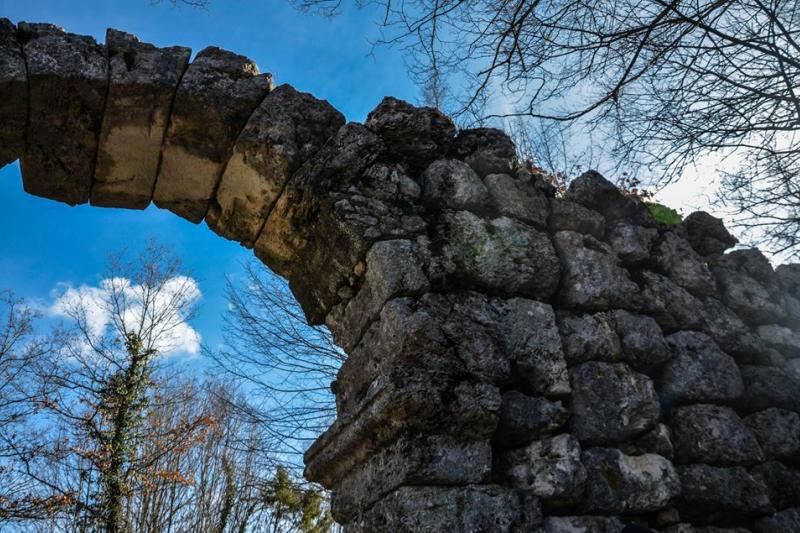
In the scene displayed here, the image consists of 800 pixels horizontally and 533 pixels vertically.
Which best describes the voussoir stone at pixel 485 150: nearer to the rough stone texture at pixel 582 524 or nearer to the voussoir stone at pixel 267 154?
the voussoir stone at pixel 267 154

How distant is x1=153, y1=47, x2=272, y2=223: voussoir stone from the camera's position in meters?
2.59

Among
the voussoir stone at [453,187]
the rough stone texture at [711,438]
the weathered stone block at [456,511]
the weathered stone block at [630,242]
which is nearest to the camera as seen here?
the weathered stone block at [456,511]

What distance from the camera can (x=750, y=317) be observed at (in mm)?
3018

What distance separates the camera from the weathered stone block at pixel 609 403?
2.12m

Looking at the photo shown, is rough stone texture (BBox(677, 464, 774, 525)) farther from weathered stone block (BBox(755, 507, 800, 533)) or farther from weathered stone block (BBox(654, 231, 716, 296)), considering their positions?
weathered stone block (BBox(654, 231, 716, 296))

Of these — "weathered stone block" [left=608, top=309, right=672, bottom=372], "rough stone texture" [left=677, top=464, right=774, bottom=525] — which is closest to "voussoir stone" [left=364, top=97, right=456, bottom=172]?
"weathered stone block" [left=608, top=309, right=672, bottom=372]

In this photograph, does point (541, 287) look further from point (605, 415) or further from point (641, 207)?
point (641, 207)

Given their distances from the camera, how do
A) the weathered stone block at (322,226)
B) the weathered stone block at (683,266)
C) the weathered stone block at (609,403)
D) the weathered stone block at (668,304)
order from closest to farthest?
the weathered stone block at (609,403)
the weathered stone block at (322,226)
the weathered stone block at (668,304)
the weathered stone block at (683,266)

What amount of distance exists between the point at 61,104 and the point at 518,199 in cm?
217

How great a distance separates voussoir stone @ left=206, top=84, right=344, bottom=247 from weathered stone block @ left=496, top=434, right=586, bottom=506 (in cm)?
160

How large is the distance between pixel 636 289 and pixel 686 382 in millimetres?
466

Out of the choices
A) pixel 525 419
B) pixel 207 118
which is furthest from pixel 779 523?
pixel 207 118

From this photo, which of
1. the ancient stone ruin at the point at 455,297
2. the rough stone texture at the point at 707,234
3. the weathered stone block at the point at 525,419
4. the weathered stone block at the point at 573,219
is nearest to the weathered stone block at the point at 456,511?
the ancient stone ruin at the point at 455,297

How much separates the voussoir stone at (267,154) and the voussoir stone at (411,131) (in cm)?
24
